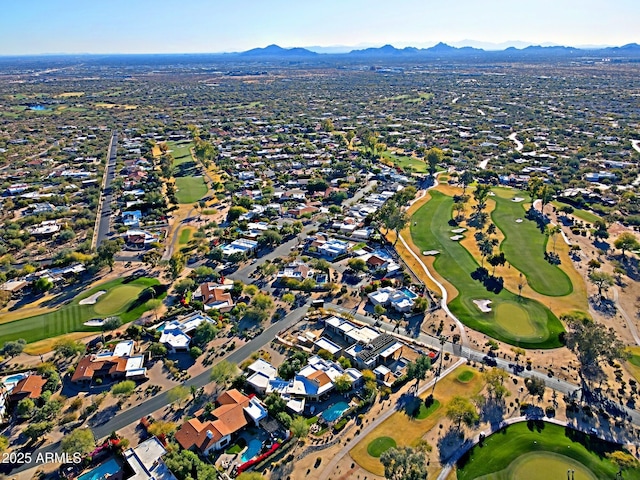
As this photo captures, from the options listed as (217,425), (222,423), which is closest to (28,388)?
(217,425)

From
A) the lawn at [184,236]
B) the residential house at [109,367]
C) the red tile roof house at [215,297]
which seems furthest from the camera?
the lawn at [184,236]

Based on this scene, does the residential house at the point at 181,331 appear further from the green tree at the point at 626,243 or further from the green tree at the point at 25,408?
the green tree at the point at 626,243

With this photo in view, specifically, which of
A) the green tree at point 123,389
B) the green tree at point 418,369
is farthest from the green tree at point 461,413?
the green tree at point 123,389

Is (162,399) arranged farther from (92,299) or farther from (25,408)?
(92,299)

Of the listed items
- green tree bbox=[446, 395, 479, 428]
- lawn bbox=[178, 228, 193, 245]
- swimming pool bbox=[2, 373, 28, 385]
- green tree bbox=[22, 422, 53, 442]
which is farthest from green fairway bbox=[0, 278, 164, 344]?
green tree bbox=[446, 395, 479, 428]

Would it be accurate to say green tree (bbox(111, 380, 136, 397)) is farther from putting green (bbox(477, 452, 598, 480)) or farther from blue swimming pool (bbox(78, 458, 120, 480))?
putting green (bbox(477, 452, 598, 480))

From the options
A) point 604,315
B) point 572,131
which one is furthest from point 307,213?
point 572,131
